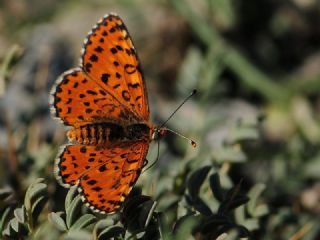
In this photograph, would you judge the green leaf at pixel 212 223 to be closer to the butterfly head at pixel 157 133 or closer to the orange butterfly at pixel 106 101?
the orange butterfly at pixel 106 101

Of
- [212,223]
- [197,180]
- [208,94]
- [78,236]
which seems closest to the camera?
[78,236]

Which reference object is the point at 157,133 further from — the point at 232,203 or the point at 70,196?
the point at 70,196

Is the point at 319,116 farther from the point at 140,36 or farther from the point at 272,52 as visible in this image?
the point at 140,36

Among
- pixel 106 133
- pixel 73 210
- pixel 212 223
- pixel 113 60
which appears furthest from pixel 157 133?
pixel 73 210

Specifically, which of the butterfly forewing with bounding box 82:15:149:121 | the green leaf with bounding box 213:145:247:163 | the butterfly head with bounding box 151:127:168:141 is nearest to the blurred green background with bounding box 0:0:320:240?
the green leaf with bounding box 213:145:247:163

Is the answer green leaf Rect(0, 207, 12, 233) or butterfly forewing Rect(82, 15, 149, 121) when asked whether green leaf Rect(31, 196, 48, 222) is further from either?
butterfly forewing Rect(82, 15, 149, 121)

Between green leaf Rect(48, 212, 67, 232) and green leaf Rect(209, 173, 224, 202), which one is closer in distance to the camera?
green leaf Rect(48, 212, 67, 232)
